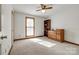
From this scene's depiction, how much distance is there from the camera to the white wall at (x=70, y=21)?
4.09m

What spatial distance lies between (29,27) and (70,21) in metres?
3.00

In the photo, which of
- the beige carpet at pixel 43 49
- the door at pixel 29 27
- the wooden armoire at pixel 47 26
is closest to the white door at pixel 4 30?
the beige carpet at pixel 43 49

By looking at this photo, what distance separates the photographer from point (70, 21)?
4.44 metres

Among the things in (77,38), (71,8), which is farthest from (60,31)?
(71,8)

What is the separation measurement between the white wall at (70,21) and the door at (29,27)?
2.09 m

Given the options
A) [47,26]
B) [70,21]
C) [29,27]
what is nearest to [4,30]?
[70,21]

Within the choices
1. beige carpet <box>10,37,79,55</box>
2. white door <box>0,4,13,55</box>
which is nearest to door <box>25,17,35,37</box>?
beige carpet <box>10,37,79,55</box>

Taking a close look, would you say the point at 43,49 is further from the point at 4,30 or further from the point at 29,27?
the point at 29,27

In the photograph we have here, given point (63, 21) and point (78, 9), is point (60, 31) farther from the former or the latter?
point (78, 9)

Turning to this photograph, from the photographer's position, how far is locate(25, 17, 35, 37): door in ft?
19.3
